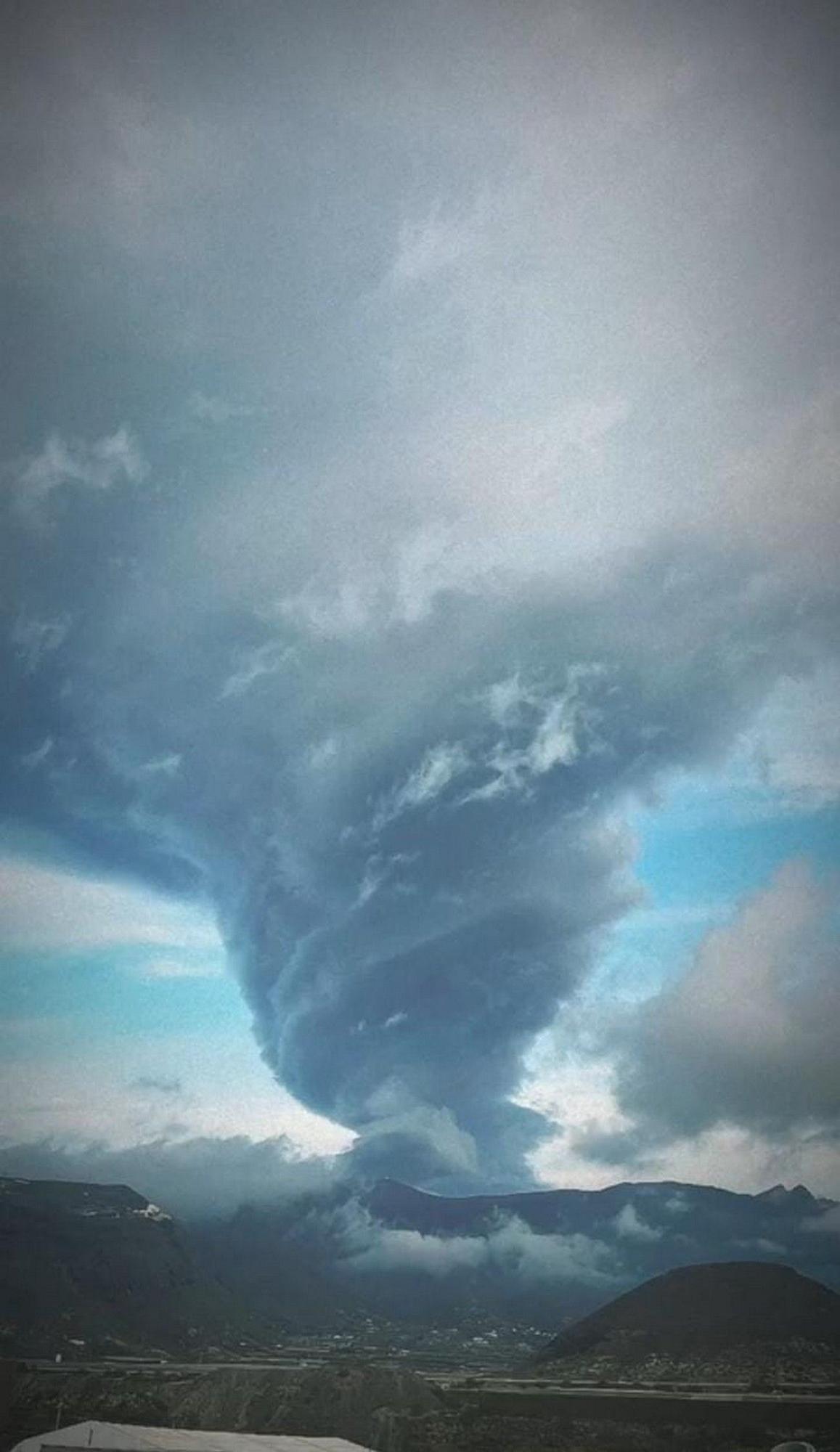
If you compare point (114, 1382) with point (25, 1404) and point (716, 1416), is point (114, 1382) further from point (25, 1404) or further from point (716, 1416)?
point (716, 1416)

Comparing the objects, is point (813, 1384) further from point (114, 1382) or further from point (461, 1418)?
point (114, 1382)

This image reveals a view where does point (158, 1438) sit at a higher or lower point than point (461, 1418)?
higher

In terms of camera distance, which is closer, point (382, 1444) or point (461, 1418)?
point (382, 1444)

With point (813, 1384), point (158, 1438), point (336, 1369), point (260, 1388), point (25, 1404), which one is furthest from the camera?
point (813, 1384)

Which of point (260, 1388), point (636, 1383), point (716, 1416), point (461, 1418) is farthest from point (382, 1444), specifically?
point (636, 1383)

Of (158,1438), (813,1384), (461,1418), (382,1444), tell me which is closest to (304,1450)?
(158,1438)

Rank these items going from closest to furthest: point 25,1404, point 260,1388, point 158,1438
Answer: point 158,1438 → point 25,1404 → point 260,1388
